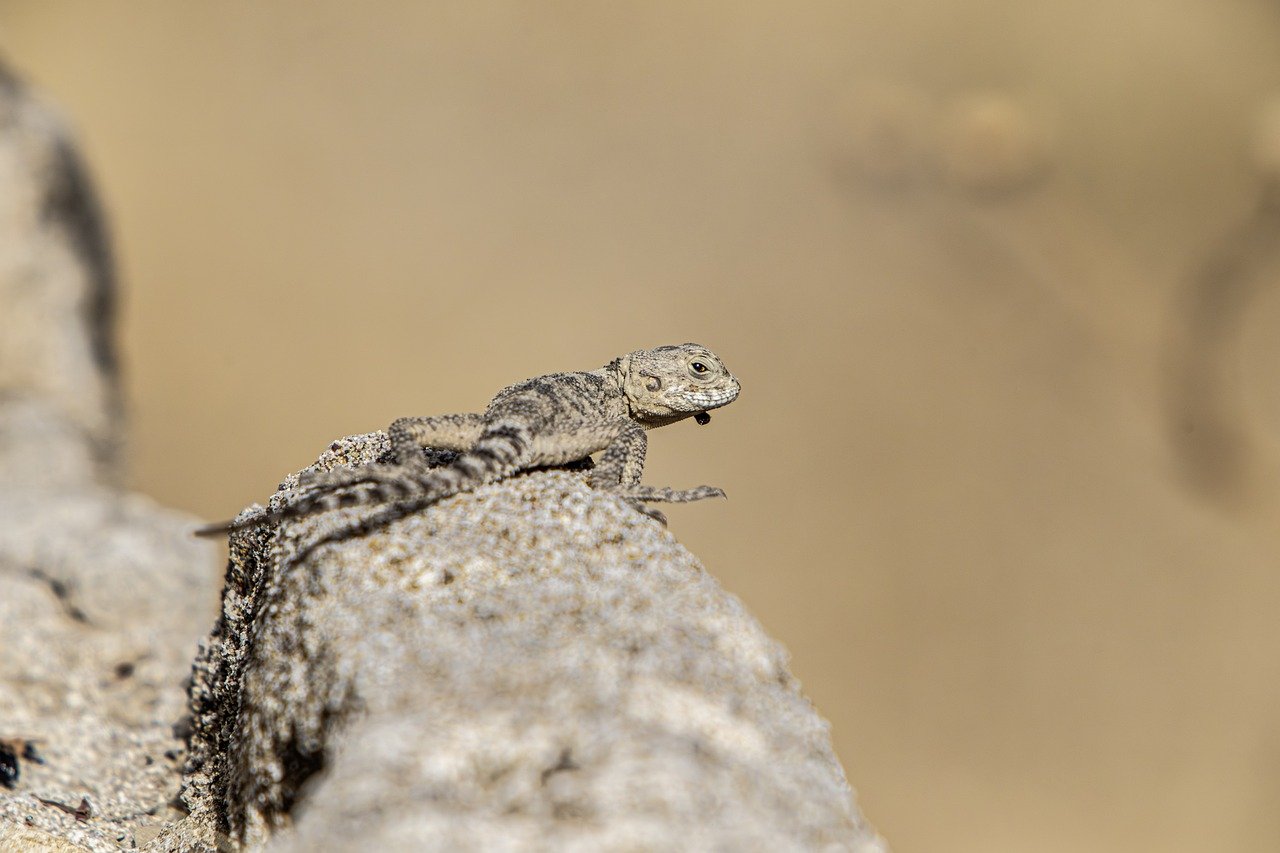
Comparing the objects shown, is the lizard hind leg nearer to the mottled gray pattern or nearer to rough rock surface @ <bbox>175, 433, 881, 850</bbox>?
the mottled gray pattern

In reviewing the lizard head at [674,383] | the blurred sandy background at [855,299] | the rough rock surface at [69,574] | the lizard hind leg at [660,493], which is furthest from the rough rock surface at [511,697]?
the blurred sandy background at [855,299]

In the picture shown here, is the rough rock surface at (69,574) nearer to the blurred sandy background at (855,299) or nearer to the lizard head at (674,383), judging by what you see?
the blurred sandy background at (855,299)

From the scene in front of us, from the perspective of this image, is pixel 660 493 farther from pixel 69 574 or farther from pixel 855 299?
pixel 855 299

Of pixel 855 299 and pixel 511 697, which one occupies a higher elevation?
pixel 855 299

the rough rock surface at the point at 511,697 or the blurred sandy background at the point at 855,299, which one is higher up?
the blurred sandy background at the point at 855,299

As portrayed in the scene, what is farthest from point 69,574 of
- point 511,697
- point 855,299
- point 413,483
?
point 855,299

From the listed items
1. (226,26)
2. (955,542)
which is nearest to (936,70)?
(955,542)
